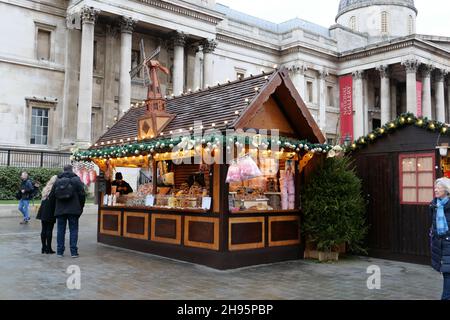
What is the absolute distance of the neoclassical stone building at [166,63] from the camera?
28656 millimetres

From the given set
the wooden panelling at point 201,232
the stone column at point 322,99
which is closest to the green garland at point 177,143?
the wooden panelling at point 201,232

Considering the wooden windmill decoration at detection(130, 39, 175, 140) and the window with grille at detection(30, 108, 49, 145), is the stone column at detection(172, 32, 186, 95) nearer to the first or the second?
the window with grille at detection(30, 108, 49, 145)

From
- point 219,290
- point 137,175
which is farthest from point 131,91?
point 219,290

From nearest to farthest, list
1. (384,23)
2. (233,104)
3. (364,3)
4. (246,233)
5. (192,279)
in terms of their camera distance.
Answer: (192,279) < (246,233) < (233,104) < (384,23) < (364,3)

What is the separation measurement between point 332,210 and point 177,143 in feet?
12.0

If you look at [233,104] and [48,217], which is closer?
[233,104]

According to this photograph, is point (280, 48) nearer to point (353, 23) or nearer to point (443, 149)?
point (353, 23)

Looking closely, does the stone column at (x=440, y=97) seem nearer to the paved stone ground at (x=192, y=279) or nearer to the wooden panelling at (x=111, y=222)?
the paved stone ground at (x=192, y=279)

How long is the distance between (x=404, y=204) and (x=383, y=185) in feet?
2.24

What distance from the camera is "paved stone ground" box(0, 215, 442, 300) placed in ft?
23.7

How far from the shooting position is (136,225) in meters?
11.8

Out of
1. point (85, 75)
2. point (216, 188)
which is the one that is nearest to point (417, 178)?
point (216, 188)

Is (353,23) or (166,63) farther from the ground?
(353,23)

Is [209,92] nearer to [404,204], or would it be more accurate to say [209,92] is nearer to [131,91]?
[404,204]
